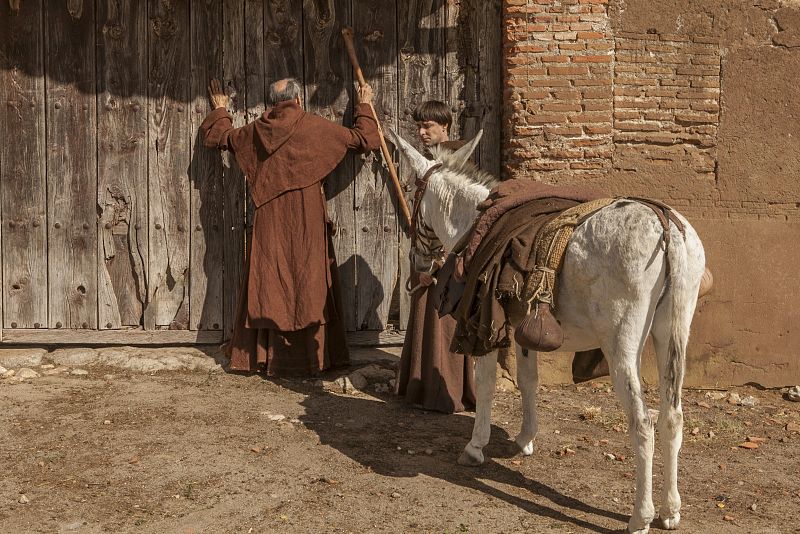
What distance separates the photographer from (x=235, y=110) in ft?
22.1

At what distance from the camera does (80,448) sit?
16.9 feet

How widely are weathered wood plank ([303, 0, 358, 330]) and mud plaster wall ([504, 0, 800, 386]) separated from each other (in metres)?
1.21

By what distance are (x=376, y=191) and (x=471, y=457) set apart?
2.39 meters

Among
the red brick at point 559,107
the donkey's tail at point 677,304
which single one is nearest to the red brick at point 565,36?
the red brick at point 559,107

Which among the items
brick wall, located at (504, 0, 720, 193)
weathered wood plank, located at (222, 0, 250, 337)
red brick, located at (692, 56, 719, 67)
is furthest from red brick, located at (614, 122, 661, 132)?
weathered wood plank, located at (222, 0, 250, 337)

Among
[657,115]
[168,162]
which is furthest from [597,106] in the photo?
[168,162]

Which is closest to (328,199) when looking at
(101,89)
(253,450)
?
(101,89)

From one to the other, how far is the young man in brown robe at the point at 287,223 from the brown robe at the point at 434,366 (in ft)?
2.38

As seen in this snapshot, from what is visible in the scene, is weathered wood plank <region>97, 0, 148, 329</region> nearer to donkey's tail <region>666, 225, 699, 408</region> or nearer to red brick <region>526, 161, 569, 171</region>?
red brick <region>526, 161, 569, 171</region>

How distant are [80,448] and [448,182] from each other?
2487mm

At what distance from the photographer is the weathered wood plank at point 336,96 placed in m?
6.64

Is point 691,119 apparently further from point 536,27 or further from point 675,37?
point 536,27

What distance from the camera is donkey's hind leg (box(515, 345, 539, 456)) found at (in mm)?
5270

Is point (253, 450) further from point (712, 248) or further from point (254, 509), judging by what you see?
point (712, 248)
